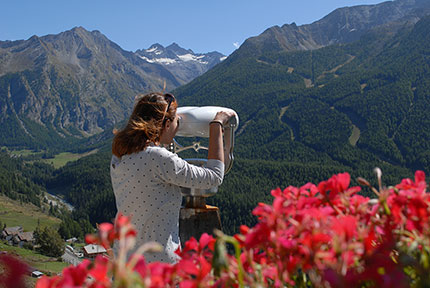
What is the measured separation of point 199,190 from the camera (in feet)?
8.80

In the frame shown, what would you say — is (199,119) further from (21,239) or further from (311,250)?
(21,239)

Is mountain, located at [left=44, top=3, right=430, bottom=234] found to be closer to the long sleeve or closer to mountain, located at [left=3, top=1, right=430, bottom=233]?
mountain, located at [left=3, top=1, right=430, bottom=233]

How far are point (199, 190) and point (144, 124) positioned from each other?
0.71 metres

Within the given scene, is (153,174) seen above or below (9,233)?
above

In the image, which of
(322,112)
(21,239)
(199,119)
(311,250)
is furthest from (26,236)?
(322,112)

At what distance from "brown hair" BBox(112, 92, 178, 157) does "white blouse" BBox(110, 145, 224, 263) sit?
0.05m

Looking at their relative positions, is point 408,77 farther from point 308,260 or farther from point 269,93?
point 308,260

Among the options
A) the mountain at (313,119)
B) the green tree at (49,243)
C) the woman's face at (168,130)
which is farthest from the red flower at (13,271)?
the mountain at (313,119)

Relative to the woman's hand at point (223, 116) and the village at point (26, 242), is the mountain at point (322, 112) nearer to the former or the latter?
the village at point (26, 242)

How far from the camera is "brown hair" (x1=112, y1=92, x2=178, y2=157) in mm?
2193

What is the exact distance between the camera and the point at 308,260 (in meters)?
0.75

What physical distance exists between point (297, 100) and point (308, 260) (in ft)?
495

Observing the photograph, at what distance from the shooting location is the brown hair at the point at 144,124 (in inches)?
86.4

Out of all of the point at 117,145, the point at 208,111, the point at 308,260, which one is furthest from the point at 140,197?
the point at 308,260
